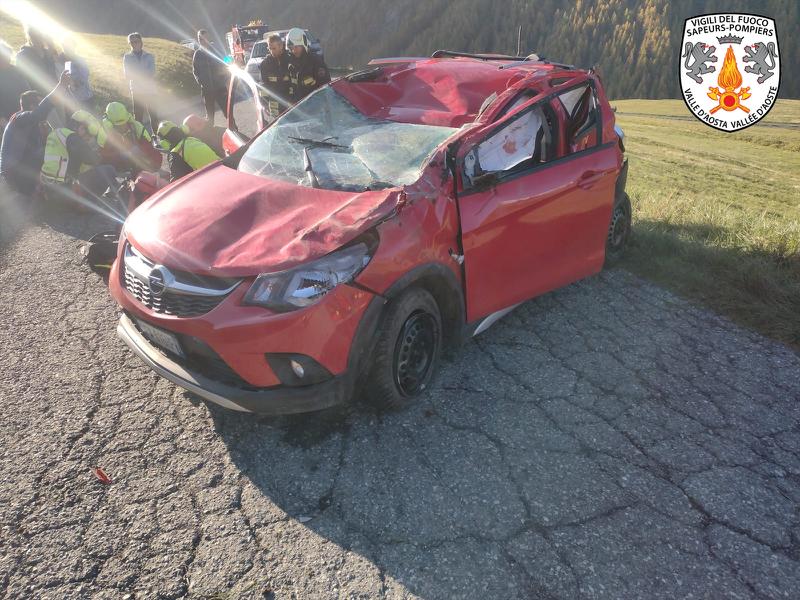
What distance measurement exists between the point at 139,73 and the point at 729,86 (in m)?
13.1

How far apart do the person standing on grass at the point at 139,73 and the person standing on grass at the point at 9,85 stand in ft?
4.91

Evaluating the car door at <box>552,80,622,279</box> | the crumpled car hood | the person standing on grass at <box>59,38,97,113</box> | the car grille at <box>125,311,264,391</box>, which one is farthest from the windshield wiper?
the person standing on grass at <box>59,38,97,113</box>

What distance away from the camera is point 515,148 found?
11.9ft

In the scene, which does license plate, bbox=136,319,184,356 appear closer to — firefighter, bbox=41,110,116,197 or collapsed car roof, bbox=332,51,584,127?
collapsed car roof, bbox=332,51,584,127

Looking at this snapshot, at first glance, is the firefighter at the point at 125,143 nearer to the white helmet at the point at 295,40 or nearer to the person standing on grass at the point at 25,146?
the person standing on grass at the point at 25,146

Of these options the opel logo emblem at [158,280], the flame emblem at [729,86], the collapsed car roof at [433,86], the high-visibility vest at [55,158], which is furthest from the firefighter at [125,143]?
the flame emblem at [729,86]

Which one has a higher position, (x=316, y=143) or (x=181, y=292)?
(x=316, y=143)

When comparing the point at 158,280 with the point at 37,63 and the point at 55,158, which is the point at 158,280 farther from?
the point at 37,63

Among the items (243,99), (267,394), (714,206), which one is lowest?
(714,206)

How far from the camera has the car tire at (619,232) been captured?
17.3ft

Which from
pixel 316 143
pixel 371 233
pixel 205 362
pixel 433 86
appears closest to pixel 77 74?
pixel 316 143

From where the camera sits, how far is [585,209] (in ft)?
13.3

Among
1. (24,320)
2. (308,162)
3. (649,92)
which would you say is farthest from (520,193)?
(649,92)

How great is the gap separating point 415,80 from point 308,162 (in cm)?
128
